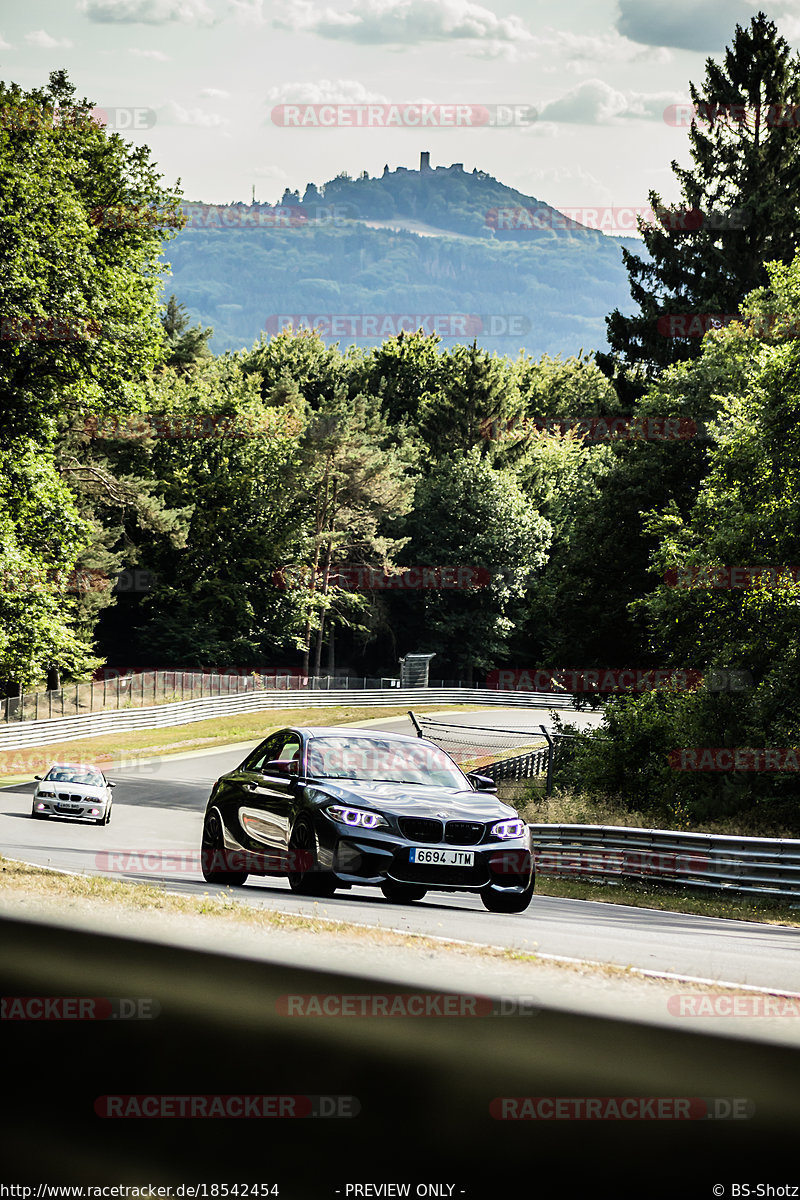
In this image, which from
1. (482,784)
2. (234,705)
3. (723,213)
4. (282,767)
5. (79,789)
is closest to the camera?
(282,767)

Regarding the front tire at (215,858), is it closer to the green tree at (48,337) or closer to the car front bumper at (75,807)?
the car front bumper at (75,807)

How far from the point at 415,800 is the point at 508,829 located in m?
0.85

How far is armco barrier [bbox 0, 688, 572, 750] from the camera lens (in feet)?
157

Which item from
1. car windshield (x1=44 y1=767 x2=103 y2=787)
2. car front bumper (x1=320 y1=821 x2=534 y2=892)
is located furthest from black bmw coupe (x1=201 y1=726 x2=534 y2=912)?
car windshield (x1=44 y1=767 x2=103 y2=787)

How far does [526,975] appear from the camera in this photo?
3.13m

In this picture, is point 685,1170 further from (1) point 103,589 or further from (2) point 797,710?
(1) point 103,589

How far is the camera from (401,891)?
1179cm

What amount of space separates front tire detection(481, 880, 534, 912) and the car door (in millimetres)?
1884

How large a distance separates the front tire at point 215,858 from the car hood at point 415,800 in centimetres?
192

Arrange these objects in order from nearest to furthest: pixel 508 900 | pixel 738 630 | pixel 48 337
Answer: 1. pixel 508 900
2. pixel 738 630
3. pixel 48 337

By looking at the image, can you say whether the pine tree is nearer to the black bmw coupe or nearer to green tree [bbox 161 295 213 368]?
green tree [bbox 161 295 213 368]

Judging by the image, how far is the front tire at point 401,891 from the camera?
35.9 feet

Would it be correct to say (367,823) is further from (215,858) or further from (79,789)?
(79,789)

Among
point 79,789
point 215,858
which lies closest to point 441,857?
point 215,858
